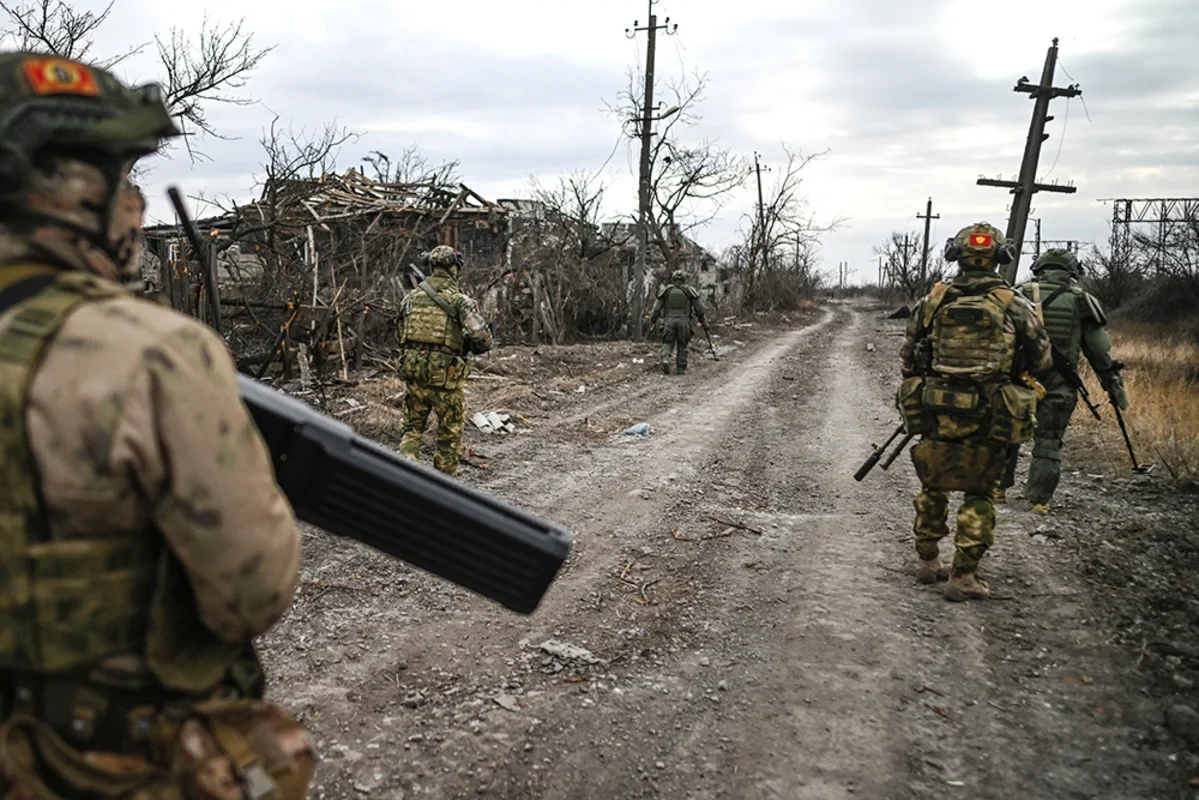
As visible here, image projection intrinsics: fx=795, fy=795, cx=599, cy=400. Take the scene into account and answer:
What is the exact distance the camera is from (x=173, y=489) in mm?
1205

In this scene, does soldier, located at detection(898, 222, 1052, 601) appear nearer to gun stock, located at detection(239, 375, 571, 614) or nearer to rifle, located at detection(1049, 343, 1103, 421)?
rifle, located at detection(1049, 343, 1103, 421)

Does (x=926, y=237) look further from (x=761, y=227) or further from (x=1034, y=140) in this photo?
(x=1034, y=140)

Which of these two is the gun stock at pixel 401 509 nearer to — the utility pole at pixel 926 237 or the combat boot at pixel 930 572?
the combat boot at pixel 930 572

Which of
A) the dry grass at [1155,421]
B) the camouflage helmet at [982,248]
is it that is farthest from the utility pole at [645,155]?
the camouflage helmet at [982,248]

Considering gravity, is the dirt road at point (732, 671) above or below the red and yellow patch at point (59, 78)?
below

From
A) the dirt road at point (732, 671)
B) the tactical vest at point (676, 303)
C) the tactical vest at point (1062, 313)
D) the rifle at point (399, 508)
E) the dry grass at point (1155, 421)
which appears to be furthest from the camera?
the tactical vest at point (676, 303)

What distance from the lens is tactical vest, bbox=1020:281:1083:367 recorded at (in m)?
5.73

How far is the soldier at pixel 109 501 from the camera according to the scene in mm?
1172

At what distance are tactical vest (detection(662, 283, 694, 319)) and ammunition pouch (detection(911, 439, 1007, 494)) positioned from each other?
9.12 metres

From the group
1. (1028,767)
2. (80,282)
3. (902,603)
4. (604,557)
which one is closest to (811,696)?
(1028,767)

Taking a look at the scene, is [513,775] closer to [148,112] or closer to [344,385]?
[148,112]

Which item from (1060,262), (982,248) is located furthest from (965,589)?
(1060,262)

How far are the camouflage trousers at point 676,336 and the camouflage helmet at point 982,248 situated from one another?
29.3 ft

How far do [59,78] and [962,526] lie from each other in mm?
4329
